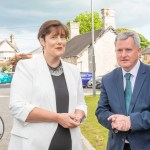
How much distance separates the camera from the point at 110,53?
170 feet

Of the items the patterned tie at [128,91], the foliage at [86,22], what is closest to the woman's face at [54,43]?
the patterned tie at [128,91]

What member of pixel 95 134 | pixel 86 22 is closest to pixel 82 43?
pixel 86 22

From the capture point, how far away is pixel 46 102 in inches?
141

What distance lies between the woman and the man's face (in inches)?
20.7

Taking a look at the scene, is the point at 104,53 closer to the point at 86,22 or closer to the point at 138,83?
the point at 86,22

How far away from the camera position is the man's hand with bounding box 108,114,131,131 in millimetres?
3572

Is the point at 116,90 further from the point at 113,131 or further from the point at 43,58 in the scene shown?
the point at 43,58

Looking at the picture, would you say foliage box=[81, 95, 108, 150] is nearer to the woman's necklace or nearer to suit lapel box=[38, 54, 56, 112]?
the woman's necklace

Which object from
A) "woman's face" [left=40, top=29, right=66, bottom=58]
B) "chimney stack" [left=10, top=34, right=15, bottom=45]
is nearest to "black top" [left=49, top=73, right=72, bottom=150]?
"woman's face" [left=40, top=29, right=66, bottom=58]

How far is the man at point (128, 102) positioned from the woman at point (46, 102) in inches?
11.7

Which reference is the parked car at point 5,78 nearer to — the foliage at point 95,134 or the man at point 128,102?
the foliage at point 95,134

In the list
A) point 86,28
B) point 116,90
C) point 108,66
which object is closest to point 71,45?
point 108,66

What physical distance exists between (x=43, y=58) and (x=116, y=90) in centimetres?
77

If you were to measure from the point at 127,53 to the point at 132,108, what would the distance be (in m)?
0.52
